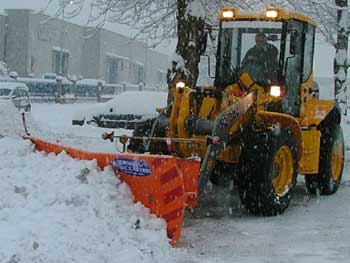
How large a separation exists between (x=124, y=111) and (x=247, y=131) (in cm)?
1105

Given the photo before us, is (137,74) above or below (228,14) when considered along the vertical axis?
below

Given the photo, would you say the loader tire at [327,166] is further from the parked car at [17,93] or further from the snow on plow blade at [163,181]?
the parked car at [17,93]

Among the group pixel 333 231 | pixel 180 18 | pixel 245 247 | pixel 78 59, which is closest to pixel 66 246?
pixel 245 247

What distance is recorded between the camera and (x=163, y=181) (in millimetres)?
7297

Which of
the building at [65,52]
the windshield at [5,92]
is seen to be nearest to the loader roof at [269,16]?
the windshield at [5,92]

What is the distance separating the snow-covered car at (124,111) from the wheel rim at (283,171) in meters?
9.90

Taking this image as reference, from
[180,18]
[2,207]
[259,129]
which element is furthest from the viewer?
[180,18]

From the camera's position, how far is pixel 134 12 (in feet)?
56.4

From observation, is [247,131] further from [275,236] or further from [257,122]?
[275,236]

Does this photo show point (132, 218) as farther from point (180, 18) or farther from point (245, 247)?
point (180, 18)

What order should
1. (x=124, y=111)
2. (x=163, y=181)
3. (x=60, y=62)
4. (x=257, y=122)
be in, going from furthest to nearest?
(x=60, y=62), (x=124, y=111), (x=257, y=122), (x=163, y=181)

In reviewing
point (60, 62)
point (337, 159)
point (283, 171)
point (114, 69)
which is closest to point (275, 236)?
point (283, 171)

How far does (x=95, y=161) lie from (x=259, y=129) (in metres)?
2.29

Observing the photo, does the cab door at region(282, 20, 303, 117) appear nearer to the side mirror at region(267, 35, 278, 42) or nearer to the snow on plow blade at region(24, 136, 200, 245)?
the side mirror at region(267, 35, 278, 42)
